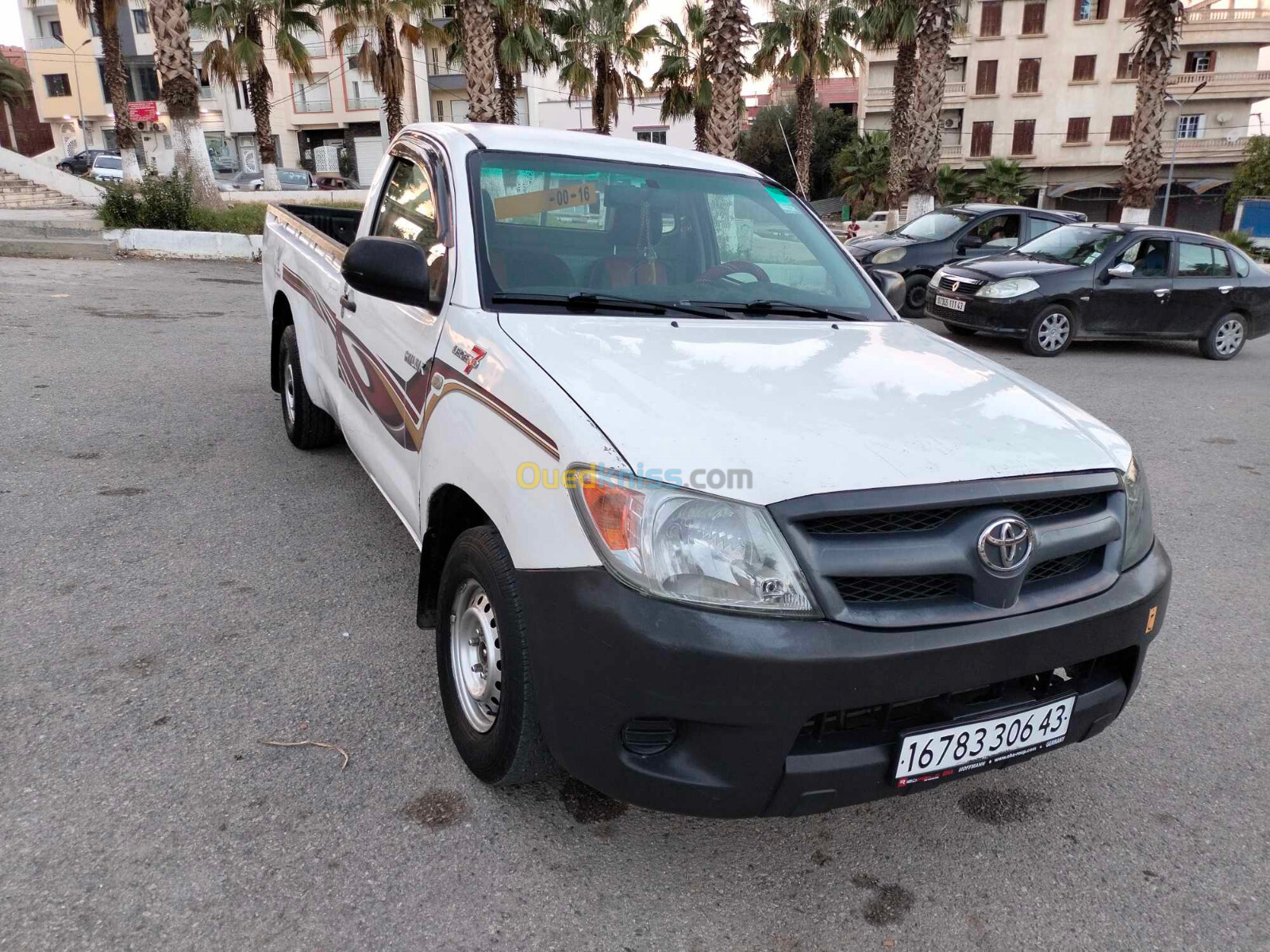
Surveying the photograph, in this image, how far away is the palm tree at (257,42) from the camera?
24953 mm

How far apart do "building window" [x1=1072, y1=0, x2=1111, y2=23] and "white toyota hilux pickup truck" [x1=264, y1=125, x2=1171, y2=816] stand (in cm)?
5122

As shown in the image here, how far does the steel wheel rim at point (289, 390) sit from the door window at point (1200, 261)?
10421 mm

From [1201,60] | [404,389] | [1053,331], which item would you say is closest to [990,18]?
[1201,60]

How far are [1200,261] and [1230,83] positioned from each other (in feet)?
144

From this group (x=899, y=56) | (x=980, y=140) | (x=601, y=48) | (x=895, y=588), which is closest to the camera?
(x=895, y=588)

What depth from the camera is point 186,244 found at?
1500 centimetres

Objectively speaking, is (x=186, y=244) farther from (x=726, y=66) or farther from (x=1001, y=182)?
(x=1001, y=182)

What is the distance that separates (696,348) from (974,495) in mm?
953

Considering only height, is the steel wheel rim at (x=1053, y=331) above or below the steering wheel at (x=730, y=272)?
below

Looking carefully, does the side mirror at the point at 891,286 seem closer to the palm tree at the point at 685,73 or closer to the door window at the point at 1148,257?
the door window at the point at 1148,257

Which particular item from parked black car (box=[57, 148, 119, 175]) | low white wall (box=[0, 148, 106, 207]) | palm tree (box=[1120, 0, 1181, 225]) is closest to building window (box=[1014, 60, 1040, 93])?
palm tree (box=[1120, 0, 1181, 225])

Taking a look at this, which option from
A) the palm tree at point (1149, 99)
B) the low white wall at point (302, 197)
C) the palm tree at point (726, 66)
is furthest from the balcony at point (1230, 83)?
the low white wall at point (302, 197)

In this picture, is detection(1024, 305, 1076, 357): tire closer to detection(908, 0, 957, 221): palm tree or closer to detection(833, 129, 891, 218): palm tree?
detection(908, 0, 957, 221): palm tree

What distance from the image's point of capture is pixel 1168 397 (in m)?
8.78
